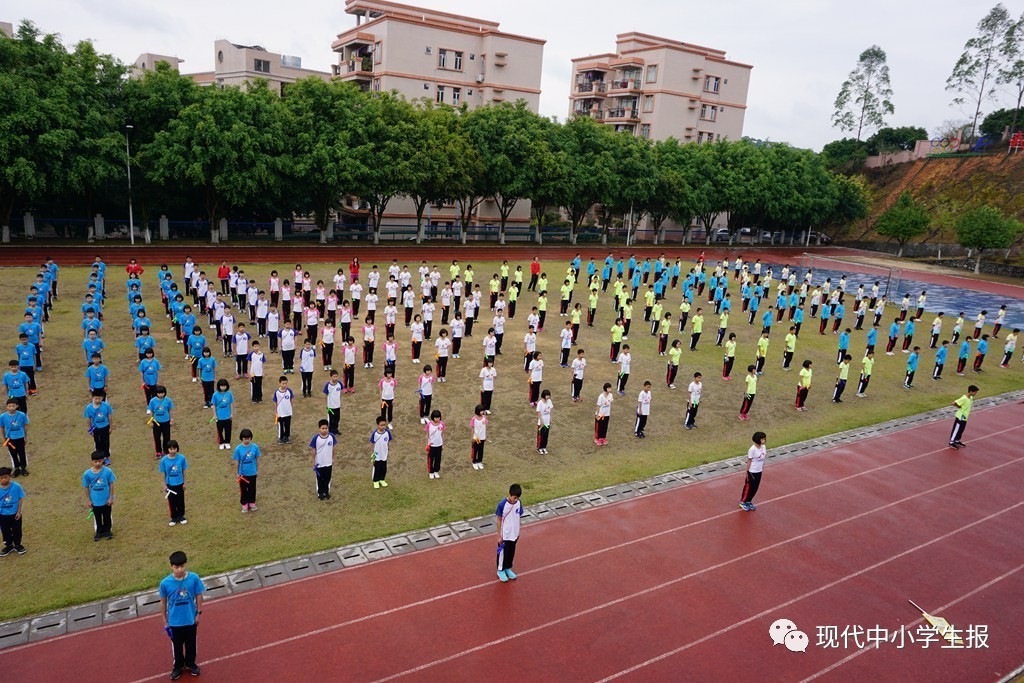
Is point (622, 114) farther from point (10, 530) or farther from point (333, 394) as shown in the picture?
point (10, 530)

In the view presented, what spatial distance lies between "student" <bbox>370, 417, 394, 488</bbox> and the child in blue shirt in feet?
8.27

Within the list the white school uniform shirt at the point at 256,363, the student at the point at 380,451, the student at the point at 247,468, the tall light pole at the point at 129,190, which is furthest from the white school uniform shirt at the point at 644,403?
the tall light pole at the point at 129,190

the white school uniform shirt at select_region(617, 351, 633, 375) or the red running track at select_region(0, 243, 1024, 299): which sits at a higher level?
the red running track at select_region(0, 243, 1024, 299)

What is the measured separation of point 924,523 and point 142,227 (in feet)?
108

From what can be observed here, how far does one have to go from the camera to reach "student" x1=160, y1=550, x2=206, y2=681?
19.4 feet

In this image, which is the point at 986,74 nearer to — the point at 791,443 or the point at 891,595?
the point at 791,443

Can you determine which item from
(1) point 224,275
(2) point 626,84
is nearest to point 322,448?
(1) point 224,275

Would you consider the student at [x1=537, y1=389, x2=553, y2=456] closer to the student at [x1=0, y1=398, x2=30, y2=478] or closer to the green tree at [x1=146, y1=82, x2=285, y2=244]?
the student at [x1=0, y1=398, x2=30, y2=478]

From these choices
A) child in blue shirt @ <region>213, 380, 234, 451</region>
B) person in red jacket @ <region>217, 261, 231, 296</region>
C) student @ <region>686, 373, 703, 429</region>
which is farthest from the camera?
person in red jacket @ <region>217, 261, 231, 296</region>

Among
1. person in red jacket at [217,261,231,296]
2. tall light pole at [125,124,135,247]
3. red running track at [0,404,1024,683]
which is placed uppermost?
tall light pole at [125,124,135,247]

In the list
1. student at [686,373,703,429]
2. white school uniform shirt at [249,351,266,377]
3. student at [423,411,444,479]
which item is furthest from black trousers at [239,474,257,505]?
student at [686,373,703,429]

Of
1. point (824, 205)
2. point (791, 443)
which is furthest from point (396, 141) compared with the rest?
point (824, 205)

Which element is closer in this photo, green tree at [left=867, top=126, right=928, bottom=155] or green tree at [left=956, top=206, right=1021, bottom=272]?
green tree at [left=956, top=206, right=1021, bottom=272]

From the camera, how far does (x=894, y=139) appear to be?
2547 inches
